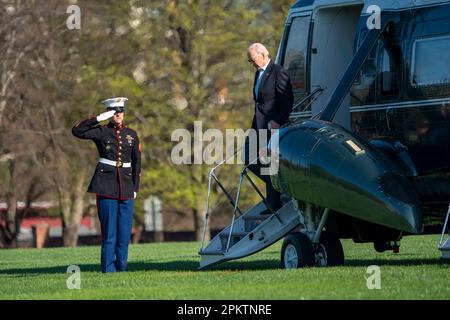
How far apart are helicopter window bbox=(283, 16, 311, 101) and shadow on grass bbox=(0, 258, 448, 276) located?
2.24 metres

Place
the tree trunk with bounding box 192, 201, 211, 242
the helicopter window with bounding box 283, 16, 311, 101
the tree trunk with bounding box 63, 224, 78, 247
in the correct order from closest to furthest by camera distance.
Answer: the helicopter window with bounding box 283, 16, 311, 101
the tree trunk with bounding box 63, 224, 78, 247
the tree trunk with bounding box 192, 201, 211, 242

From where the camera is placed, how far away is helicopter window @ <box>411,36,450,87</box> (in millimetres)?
13789

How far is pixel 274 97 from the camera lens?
15.3 meters

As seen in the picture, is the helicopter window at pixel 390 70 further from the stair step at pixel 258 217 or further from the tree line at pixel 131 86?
the tree line at pixel 131 86

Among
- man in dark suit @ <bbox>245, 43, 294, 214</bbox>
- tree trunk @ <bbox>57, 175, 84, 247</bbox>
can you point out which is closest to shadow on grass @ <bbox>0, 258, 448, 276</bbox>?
man in dark suit @ <bbox>245, 43, 294, 214</bbox>

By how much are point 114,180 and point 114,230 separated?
62cm

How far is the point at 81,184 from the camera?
44.6 meters

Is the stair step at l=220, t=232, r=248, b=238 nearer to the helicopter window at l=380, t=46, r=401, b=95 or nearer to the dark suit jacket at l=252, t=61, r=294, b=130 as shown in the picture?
the dark suit jacket at l=252, t=61, r=294, b=130

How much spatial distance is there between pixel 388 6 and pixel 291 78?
2.43 meters

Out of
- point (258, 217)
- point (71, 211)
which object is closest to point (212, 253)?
point (258, 217)

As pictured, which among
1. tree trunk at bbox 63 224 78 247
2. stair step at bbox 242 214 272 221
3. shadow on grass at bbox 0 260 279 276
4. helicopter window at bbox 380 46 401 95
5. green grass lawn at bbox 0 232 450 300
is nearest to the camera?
green grass lawn at bbox 0 232 450 300

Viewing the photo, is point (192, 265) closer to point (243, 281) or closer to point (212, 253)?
point (212, 253)

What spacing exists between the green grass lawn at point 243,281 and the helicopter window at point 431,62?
1.99 metres
